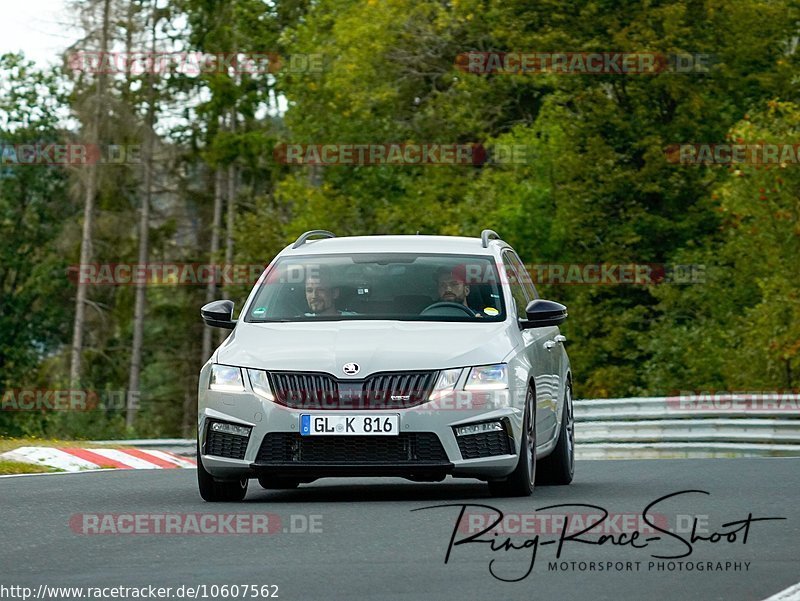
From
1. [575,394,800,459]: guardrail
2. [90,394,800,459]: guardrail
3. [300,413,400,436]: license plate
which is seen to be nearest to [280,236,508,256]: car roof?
[300,413,400,436]: license plate

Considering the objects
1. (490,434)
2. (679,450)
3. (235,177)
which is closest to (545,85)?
(235,177)

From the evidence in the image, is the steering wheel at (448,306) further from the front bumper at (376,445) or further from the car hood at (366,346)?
the front bumper at (376,445)

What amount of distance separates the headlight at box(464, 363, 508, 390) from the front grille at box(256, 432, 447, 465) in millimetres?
421

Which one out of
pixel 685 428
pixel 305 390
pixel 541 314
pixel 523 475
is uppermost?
pixel 541 314

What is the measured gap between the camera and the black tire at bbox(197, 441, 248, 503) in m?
11.8

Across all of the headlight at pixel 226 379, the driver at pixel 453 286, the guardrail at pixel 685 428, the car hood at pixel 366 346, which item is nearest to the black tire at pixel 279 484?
the car hood at pixel 366 346


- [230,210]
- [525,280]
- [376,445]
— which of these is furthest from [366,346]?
[230,210]

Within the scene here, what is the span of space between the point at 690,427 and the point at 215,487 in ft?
39.5

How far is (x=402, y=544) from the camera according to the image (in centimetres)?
908

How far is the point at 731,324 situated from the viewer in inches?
1645

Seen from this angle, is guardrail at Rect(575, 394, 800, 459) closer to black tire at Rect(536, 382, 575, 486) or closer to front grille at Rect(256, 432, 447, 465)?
black tire at Rect(536, 382, 575, 486)

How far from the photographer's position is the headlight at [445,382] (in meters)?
11.4

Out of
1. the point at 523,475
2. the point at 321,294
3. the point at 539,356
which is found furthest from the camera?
the point at 539,356

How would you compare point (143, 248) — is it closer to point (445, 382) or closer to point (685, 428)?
point (685, 428)
